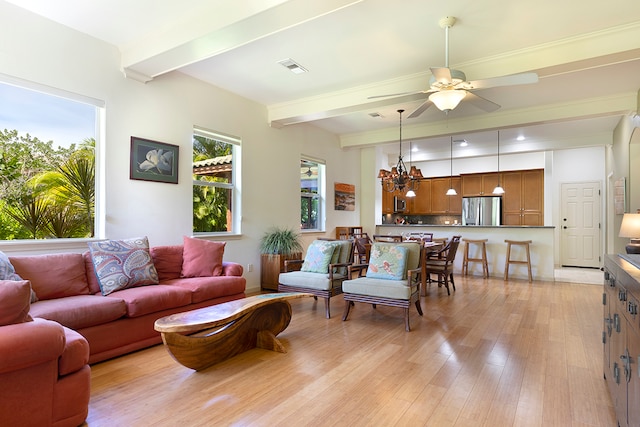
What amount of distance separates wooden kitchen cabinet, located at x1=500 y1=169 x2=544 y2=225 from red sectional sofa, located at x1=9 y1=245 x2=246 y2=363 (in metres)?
8.54

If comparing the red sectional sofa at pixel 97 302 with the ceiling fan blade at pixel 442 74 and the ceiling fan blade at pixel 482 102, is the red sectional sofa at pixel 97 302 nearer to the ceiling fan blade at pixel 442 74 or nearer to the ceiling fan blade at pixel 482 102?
the ceiling fan blade at pixel 442 74

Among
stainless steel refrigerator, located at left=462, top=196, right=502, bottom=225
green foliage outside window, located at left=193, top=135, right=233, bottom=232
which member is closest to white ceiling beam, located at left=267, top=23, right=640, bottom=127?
green foliage outside window, located at left=193, top=135, right=233, bottom=232

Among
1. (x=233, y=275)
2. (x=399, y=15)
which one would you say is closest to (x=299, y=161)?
(x=233, y=275)

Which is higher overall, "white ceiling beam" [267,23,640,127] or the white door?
"white ceiling beam" [267,23,640,127]

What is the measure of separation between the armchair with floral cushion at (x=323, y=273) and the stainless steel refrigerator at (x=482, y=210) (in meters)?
6.20

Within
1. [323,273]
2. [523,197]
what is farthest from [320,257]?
[523,197]

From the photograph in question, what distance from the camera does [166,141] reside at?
4.55m

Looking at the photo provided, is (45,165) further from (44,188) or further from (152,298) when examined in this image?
(152,298)

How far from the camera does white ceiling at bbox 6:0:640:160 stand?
10.4ft

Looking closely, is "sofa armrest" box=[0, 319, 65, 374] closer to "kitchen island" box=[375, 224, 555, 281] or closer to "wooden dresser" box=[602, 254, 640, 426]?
"wooden dresser" box=[602, 254, 640, 426]

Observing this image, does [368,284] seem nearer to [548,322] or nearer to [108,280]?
[548,322]

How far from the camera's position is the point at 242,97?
5.61m

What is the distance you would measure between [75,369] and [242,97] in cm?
446

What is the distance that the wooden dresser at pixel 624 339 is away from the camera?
1484 mm
